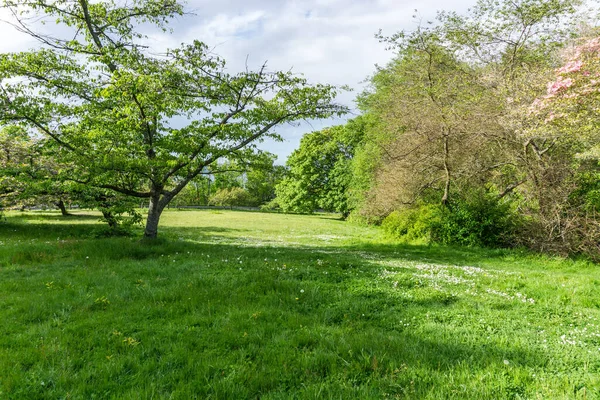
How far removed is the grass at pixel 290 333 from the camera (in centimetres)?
350

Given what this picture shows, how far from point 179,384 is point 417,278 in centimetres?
638

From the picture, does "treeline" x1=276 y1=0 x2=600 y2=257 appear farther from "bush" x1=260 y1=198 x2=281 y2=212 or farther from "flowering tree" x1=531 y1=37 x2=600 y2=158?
"bush" x1=260 y1=198 x2=281 y2=212

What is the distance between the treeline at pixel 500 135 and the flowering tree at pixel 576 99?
3cm

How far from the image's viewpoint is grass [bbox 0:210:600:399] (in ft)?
11.5

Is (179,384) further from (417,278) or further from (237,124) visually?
(237,124)

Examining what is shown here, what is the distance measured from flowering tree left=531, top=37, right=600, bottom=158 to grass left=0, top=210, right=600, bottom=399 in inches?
201

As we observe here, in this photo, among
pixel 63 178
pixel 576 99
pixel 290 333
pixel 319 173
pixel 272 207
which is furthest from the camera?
pixel 272 207

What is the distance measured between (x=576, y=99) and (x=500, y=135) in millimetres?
5855

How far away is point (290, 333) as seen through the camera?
490 centimetres

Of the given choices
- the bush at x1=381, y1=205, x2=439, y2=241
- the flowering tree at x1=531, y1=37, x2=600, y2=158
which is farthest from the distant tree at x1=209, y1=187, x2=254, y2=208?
the flowering tree at x1=531, y1=37, x2=600, y2=158

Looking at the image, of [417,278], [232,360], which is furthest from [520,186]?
[232,360]

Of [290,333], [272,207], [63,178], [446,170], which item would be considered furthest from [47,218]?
[272,207]

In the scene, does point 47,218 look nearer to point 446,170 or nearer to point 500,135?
point 446,170

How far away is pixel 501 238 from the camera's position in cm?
1661
